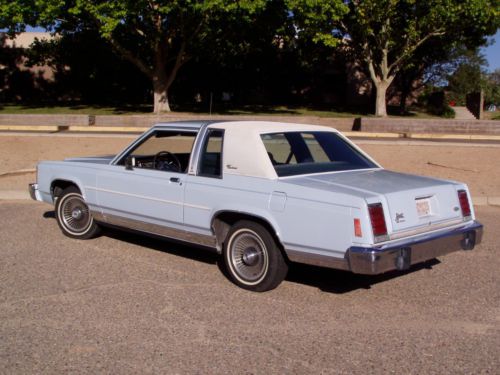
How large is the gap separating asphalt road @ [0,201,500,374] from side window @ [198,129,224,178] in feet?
3.40

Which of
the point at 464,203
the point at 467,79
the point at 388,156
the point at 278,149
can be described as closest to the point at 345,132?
the point at 388,156

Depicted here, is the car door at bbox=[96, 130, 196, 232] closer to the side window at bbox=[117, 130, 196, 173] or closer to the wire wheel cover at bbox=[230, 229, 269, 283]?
the side window at bbox=[117, 130, 196, 173]

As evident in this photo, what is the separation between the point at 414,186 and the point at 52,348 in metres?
3.30

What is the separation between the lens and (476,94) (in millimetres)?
39875

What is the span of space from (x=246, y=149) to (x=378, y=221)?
1.54 meters

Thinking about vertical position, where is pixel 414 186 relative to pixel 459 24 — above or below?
below

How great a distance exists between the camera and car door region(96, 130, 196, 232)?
259 inches

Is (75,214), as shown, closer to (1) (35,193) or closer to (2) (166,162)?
(1) (35,193)

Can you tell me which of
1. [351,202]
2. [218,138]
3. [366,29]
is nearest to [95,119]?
[366,29]

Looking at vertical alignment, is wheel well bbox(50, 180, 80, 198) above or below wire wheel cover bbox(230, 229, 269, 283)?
above

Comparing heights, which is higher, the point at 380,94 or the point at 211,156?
the point at 380,94

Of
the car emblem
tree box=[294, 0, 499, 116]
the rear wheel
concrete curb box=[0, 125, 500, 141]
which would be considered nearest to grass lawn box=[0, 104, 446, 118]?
tree box=[294, 0, 499, 116]

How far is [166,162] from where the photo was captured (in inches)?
290

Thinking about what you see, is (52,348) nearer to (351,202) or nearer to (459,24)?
(351,202)
